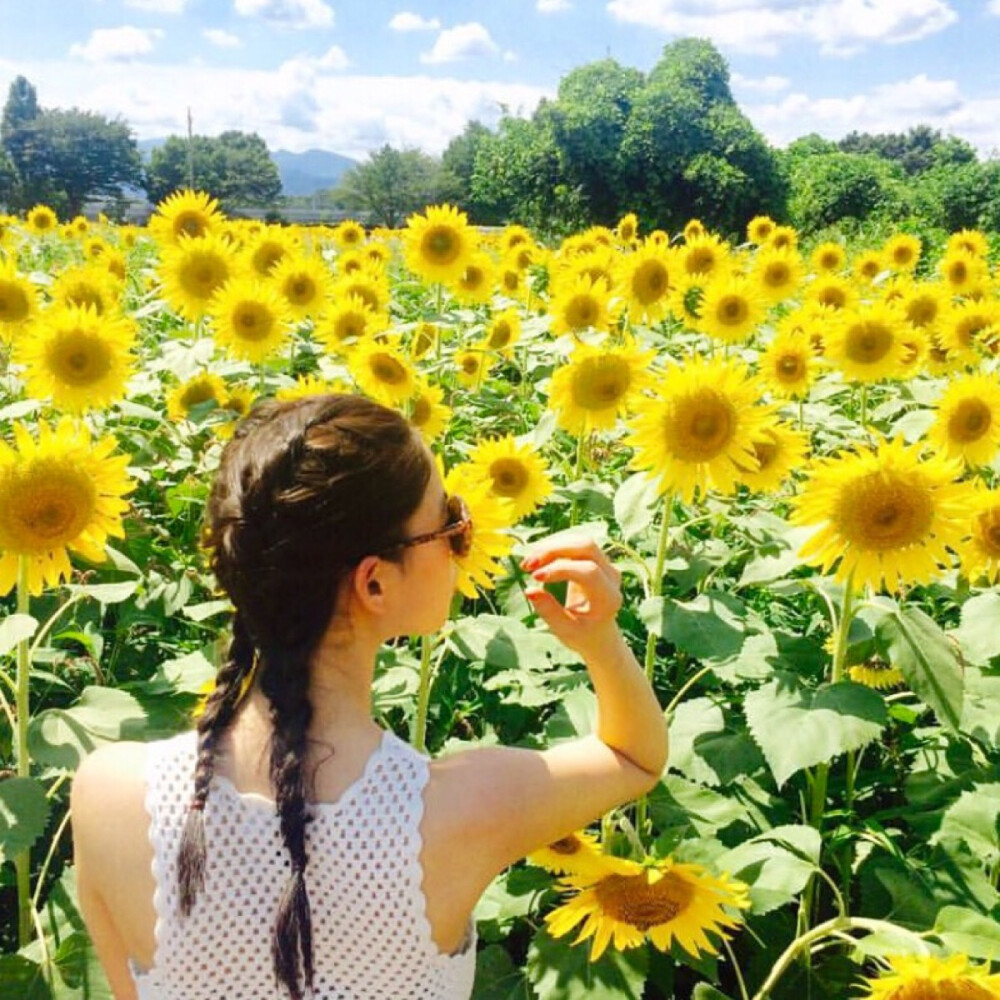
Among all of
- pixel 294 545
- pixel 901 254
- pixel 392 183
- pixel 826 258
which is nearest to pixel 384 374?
pixel 294 545

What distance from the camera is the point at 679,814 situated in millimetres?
2207

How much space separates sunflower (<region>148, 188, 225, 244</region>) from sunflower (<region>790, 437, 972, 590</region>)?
3485mm

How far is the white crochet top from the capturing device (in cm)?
138

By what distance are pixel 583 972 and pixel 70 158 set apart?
2410 inches

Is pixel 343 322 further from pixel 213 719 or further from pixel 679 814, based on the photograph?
pixel 213 719

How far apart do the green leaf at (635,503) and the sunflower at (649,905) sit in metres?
0.79

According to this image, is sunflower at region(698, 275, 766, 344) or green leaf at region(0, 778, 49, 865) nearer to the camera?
green leaf at region(0, 778, 49, 865)

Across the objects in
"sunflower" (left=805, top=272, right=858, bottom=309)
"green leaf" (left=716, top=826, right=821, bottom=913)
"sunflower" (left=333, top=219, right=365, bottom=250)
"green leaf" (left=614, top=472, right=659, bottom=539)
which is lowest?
"green leaf" (left=716, top=826, right=821, bottom=913)

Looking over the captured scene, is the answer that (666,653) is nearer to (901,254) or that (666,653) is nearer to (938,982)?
(938,982)

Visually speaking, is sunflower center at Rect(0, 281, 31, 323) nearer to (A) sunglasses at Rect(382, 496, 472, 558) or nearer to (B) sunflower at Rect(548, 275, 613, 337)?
(B) sunflower at Rect(548, 275, 613, 337)

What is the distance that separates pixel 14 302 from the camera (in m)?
4.09

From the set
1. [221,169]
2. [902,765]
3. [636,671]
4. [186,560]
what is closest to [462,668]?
[186,560]

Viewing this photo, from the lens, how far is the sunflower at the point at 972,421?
10.1ft

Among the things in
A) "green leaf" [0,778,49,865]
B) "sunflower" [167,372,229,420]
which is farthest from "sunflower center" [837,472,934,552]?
"sunflower" [167,372,229,420]
